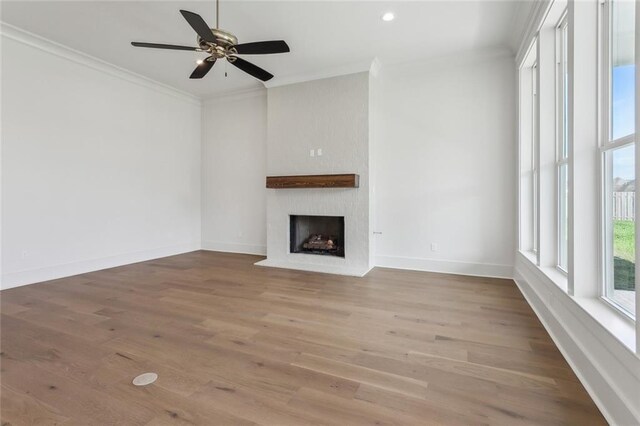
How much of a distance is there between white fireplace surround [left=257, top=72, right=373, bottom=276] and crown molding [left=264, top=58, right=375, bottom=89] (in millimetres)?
74

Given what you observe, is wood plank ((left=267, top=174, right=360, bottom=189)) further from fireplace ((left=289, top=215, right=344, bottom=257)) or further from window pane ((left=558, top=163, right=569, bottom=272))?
window pane ((left=558, top=163, right=569, bottom=272))

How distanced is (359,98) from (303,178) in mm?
1524

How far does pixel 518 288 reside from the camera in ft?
11.8

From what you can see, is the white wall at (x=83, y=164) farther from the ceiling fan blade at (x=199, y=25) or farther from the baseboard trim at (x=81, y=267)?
the ceiling fan blade at (x=199, y=25)

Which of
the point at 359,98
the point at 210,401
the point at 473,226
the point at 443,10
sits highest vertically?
the point at 443,10

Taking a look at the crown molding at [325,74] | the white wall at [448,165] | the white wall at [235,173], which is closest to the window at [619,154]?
the white wall at [448,165]

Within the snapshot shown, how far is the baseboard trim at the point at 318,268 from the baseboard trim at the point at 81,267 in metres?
2.04

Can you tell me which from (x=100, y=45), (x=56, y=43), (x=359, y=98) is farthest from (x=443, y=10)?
(x=56, y=43)

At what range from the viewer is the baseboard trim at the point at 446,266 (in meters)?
4.16

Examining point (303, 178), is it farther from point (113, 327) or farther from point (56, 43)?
point (56, 43)

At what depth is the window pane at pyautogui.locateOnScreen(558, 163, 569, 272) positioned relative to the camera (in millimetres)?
2703

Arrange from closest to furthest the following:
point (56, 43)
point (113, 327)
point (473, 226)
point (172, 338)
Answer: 1. point (172, 338)
2. point (113, 327)
3. point (56, 43)
4. point (473, 226)

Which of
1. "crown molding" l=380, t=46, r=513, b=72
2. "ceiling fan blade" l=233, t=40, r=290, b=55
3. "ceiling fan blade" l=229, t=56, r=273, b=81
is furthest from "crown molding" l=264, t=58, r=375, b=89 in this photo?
"ceiling fan blade" l=233, t=40, r=290, b=55

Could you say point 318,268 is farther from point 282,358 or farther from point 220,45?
point 220,45
